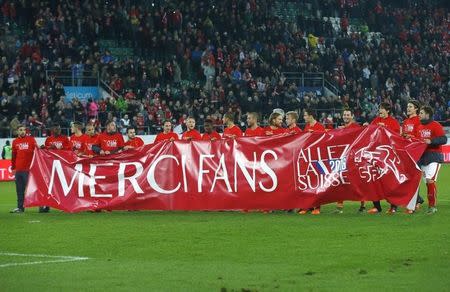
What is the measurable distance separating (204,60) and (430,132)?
23.5m

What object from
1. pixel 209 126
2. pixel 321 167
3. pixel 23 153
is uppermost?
pixel 209 126

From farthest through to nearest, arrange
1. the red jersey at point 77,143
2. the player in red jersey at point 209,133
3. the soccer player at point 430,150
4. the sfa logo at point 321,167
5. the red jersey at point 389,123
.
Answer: the red jersey at point 77,143 < the player in red jersey at point 209,133 < the red jersey at point 389,123 < the sfa logo at point 321,167 < the soccer player at point 430,150

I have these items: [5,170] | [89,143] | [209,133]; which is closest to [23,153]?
[89,143]

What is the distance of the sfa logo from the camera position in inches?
661

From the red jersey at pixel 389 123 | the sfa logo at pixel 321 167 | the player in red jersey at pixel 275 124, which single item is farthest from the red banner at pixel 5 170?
the red jersey at pixel 389 123

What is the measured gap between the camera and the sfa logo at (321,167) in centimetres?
1678

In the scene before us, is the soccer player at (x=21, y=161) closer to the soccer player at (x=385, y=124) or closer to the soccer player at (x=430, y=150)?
the soccer player at (x=385, y=124)

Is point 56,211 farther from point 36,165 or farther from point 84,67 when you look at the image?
point 84,67

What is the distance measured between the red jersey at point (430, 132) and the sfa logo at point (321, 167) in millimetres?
1213

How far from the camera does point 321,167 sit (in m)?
16.9

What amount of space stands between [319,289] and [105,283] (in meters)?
2.02

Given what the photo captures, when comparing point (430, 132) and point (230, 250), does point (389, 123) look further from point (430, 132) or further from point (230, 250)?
point (230, 250)

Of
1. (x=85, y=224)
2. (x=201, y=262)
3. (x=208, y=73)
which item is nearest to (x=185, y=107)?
(x=208, y=73)

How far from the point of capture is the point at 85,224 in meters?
15.9
